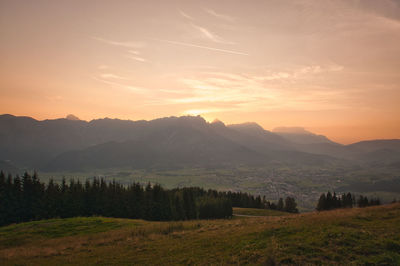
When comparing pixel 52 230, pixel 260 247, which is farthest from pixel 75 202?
pixel 260 247

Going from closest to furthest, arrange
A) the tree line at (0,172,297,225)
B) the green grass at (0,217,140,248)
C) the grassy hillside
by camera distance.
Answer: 1. the grassy hillside
2. the green grass at (0,217,140,248)
3. the tree line at (0,172,297,225)

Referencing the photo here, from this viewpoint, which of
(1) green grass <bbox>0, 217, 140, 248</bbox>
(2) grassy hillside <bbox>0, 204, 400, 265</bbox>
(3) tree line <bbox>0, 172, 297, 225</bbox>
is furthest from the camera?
(3) tree line <bbox>0, 172, 297, 225</bbox>

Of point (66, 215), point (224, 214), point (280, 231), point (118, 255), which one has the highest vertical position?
point (280, 231)

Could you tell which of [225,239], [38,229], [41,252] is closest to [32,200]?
[38,229]

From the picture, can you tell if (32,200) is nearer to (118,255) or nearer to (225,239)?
(118,255)

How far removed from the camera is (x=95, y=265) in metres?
20.2

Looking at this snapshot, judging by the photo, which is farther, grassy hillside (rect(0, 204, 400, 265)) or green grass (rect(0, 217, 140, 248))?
green grass (rect(0, 217, 140, 248))

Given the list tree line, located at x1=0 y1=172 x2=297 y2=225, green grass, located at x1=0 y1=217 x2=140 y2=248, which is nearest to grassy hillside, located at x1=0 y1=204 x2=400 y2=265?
green grass, located at x1=0 y1=217 x2=140 y2=248

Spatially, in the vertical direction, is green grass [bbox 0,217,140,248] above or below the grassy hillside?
below

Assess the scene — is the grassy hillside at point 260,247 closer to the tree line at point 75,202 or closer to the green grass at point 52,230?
the green grass at point 52,230

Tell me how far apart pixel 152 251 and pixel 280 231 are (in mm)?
12829

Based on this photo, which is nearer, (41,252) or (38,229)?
(41,252)

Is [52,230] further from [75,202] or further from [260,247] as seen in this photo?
[260,247]

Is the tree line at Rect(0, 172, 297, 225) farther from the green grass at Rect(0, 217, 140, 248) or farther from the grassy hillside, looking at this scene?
the grassy hillside
